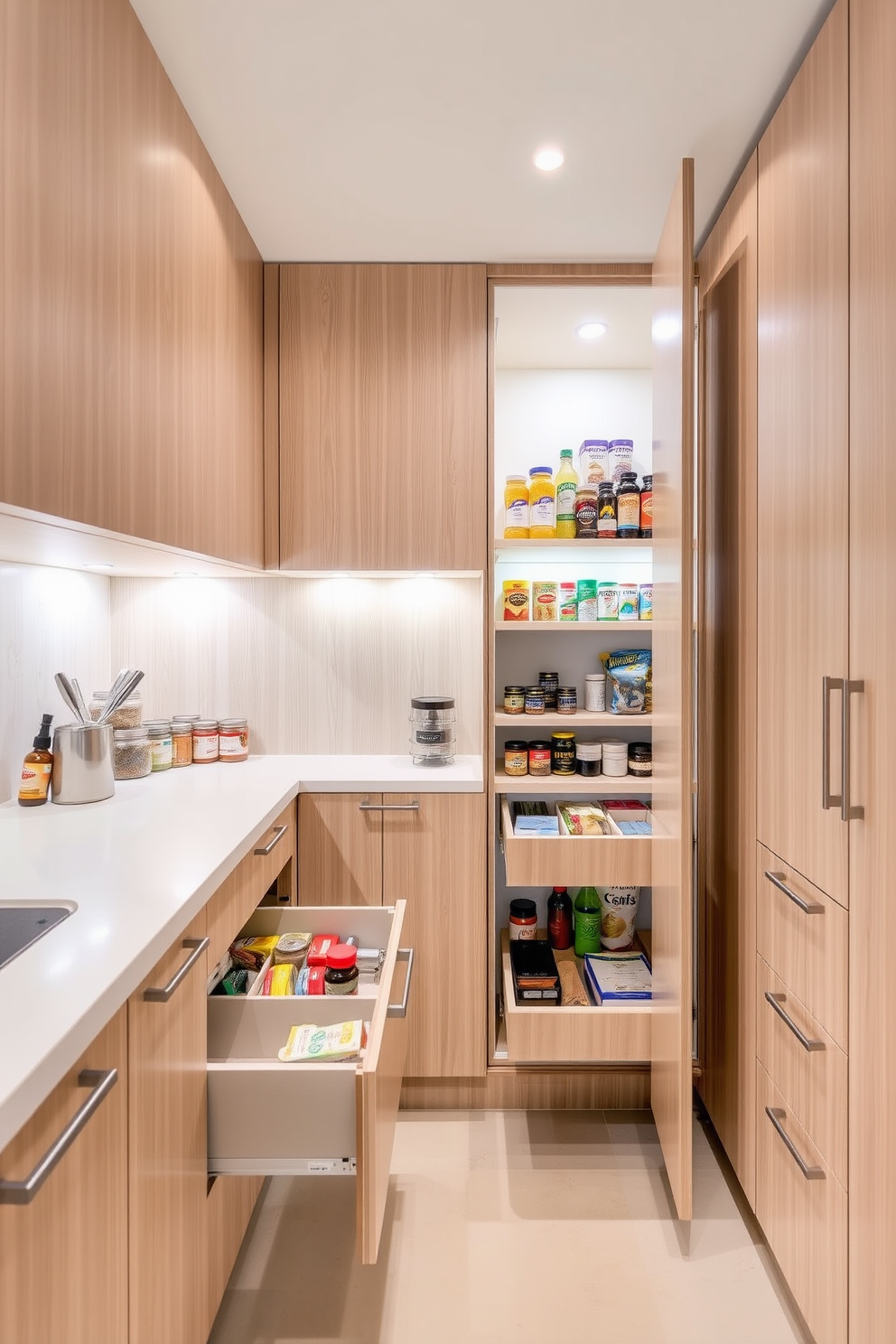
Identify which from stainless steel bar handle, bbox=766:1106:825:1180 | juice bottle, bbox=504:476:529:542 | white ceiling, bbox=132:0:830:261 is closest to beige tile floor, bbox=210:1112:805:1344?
stainless steel bar handle, bbox=766:1106:825:1180

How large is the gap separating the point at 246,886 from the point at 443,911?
73 cm

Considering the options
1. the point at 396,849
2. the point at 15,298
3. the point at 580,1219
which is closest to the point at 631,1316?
the point at 580,1219

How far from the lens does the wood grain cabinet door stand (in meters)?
2.07

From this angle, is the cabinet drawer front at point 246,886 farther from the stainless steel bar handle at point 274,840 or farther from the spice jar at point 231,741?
the spice jar at point 231,741

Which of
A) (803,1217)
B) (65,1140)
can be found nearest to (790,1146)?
(803,1217)

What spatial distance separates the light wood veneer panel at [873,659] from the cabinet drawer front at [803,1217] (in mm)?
48

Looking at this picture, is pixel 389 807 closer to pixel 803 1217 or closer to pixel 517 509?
pixel 517 509

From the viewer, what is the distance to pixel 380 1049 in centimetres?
116

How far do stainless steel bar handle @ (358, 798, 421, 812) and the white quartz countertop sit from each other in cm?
5

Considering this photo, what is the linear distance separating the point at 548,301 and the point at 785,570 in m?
1.21

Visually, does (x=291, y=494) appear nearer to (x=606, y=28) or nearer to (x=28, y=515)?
(x=28, y=515)

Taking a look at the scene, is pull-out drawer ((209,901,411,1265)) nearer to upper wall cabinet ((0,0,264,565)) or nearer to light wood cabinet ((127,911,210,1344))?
light wood cabinet ((127,911,210,1344))

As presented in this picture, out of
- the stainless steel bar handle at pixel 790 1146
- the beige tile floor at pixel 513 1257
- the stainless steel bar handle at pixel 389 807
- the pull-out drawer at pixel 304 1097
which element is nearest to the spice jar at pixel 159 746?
the stainless steel bar handle at pixel 389 807

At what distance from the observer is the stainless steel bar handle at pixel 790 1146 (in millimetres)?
1290
